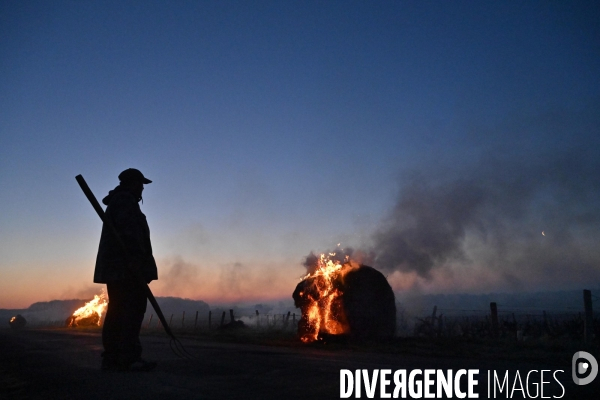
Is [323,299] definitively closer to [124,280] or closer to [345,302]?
[345,302]

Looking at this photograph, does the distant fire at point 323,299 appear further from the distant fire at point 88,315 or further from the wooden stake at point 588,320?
the distant fire at point 88,315

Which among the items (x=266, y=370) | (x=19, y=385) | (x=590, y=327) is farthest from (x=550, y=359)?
(x=19, y=385)

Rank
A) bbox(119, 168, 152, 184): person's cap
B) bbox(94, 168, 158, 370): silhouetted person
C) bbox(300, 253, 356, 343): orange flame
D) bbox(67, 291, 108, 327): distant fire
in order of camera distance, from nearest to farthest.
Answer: bbox(94, 168, 158, 370): silhouetted person < bbox(119, 168, 152, 184): person's cap < bbox(300, 253, 356, 343): orange flame < bbox(67, 291, 108, 327): distant fire

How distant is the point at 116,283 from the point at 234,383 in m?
1.90

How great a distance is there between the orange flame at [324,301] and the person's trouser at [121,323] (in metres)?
14.5

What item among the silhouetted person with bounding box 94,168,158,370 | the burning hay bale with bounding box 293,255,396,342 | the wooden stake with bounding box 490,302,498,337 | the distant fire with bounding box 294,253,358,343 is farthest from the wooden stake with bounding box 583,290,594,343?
the silhouetted person with bounding box 94,168,158,370

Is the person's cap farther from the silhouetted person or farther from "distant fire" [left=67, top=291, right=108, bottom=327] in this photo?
"distant fire" [left=67, top=291, right=108, bottom=327]

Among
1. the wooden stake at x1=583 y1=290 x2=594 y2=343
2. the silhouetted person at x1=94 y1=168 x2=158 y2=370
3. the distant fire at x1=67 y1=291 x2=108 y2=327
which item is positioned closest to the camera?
the silhouetted person at x1=94 y1=168 x2=158 y2=370

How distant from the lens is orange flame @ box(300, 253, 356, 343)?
1928cm

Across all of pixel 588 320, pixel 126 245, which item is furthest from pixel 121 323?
pixel 588 320

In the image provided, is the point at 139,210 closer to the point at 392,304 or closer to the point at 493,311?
the point at 392,304

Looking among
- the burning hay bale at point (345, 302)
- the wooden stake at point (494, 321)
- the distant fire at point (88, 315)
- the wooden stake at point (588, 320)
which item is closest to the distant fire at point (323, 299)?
the burning hay bale at point (345, 302)

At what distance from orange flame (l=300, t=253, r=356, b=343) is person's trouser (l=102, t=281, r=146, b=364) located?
47.7 ft

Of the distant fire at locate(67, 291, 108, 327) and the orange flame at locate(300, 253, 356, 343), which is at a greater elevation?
the orange flame at locate(300, 253, 356, 343)
